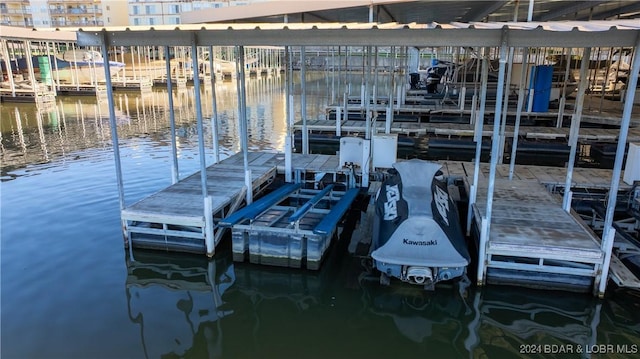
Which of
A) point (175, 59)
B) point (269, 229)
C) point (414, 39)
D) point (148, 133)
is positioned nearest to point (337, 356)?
point (269, 229)

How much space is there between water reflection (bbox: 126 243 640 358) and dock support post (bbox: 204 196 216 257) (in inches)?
15.4

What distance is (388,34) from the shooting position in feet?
20.8

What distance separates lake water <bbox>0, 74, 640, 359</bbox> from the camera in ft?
17.7

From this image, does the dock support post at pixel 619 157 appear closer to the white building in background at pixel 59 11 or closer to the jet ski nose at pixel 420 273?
the jet ski nose at pixel 420 273

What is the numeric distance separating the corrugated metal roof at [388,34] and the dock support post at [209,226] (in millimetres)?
2545

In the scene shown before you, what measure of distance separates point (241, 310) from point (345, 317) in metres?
1.44

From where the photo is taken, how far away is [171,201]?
324 inches

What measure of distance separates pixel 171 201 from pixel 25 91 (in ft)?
82.6

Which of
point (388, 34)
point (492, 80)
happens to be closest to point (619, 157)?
point (388, 34)

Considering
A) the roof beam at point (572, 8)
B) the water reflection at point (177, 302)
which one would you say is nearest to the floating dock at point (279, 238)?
the water reflection at point (177, 302)

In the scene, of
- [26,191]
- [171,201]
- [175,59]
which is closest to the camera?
[171,201]

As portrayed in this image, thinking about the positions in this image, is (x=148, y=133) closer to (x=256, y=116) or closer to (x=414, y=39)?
(x=256, y=116)

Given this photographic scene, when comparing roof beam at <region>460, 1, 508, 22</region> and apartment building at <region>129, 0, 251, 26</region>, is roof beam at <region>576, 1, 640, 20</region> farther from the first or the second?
apartment building at <region>129, 0, 251, 26</region>

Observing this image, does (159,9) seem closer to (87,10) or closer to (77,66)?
(87,10)
